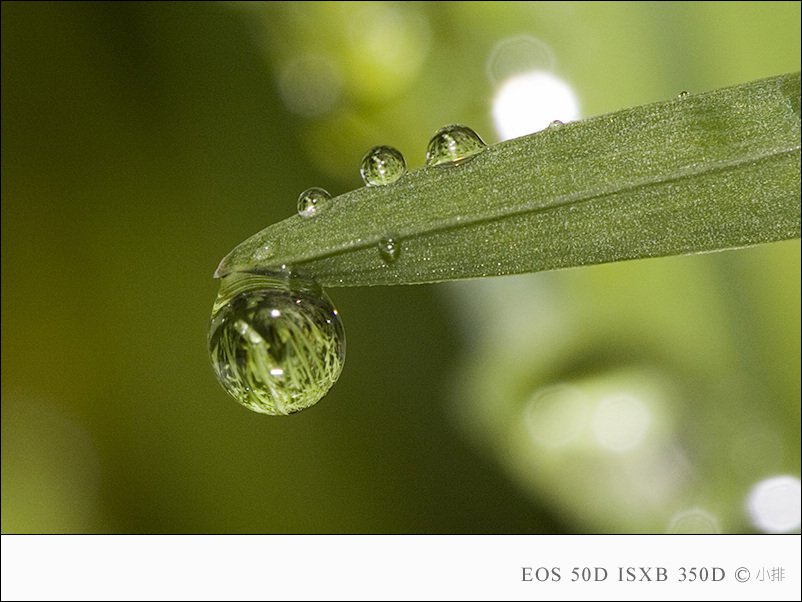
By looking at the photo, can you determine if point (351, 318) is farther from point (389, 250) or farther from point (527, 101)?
point (389, 250)

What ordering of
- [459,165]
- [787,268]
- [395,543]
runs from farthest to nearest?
1. [787,268]
2. [395,543]
3. [459,165]

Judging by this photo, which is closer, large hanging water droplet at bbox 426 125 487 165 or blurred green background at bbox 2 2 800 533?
large hanging water droplet at bbox 426 125 487 165

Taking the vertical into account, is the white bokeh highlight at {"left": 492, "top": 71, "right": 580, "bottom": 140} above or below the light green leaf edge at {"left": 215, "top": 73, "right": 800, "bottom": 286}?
above

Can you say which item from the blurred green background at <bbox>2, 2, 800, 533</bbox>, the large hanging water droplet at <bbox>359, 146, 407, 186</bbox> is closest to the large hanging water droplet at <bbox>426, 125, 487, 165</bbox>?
the large hanging water droplet at <bbox>359, 146, 407, 186</bbox>

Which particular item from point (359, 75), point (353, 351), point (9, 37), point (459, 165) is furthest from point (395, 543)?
point (9, 37)

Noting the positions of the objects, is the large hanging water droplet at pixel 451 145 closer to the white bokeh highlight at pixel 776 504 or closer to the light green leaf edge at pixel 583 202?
the light green leaf edge at pixel 583 202

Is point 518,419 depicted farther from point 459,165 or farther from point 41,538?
point 459,165

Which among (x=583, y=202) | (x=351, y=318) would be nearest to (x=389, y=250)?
(x=583, y=202)

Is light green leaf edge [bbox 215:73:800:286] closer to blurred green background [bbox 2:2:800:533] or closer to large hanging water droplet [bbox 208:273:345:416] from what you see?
large hanging water droplet [bbox 208:273:345:416]
